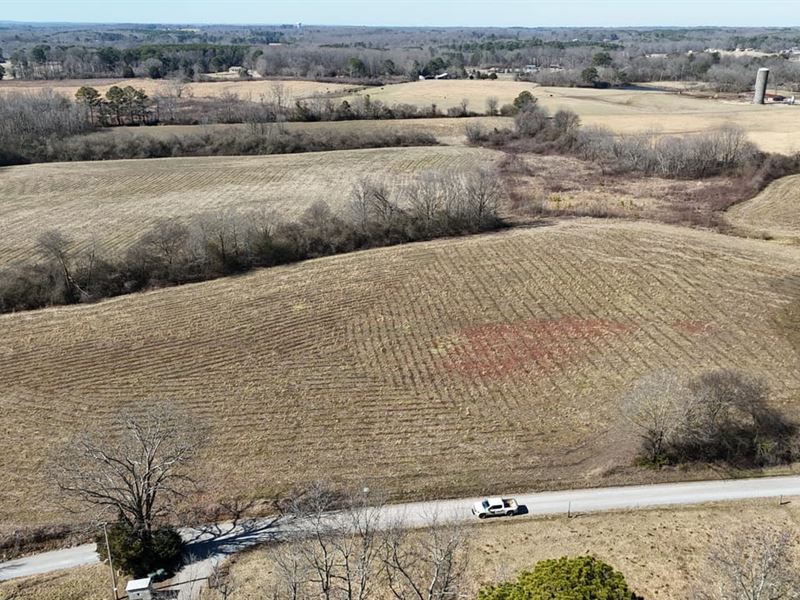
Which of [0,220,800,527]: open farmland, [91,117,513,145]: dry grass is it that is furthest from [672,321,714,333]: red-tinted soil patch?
[91,117,513,145]: dry grass

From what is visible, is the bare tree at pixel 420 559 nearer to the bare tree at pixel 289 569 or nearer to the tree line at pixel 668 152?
the bare tree at pixel 289 569

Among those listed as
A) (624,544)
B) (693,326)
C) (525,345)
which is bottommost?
(624,544)

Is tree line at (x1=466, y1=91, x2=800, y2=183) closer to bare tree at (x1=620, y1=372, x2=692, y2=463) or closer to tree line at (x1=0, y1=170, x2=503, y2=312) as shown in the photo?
tree line at (x1=0, y1=170, x2=503, y2=312)

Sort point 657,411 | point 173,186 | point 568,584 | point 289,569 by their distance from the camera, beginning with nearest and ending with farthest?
point 568,584 → point 289,569 → point 657,411 → point 173,186

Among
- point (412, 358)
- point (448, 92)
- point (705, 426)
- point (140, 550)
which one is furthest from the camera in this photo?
point (448, 92)

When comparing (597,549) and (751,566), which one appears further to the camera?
(597,549)

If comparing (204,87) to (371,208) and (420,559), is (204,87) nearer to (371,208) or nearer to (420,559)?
(371,208)

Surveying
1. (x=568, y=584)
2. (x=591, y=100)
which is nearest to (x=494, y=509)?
(x=568, y=584)
